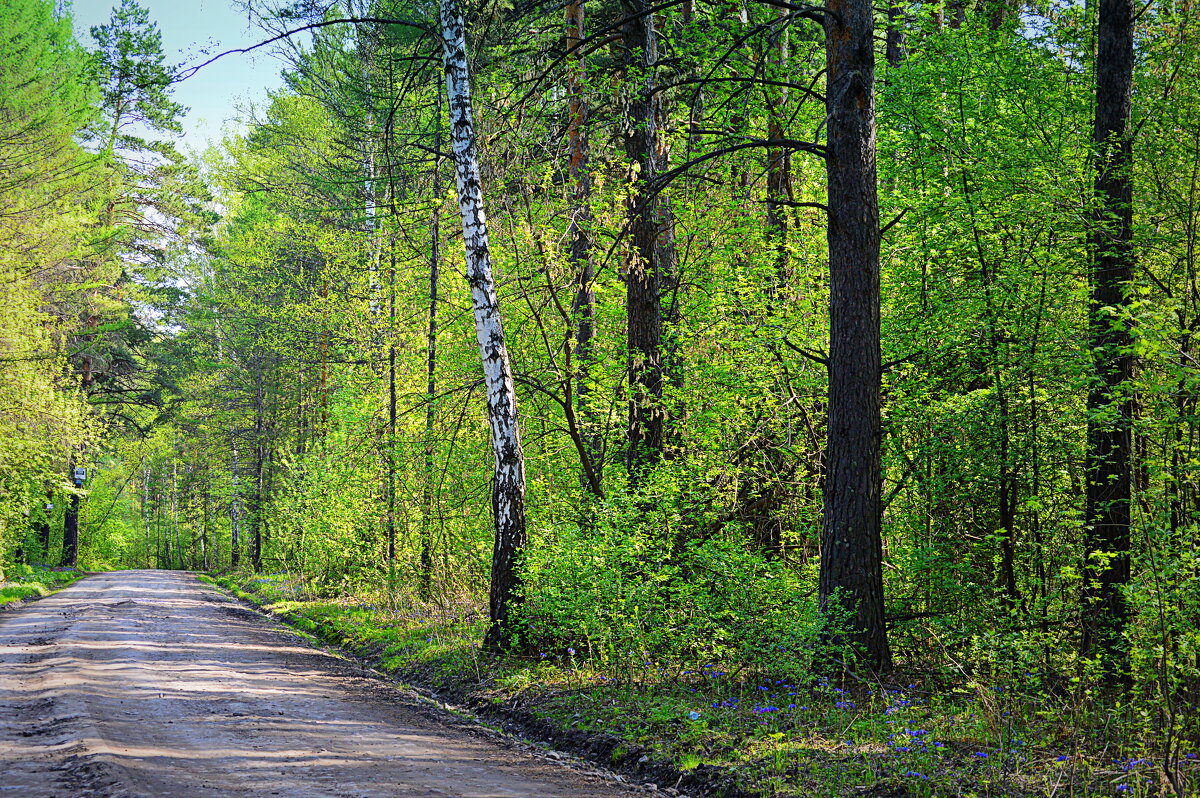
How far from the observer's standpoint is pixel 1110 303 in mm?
7773

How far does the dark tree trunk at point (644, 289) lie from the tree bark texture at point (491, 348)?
1.53 metres

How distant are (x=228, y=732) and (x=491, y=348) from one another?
5.05 m

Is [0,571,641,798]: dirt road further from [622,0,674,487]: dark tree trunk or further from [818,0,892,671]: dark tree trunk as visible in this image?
[622,0,674,487]: dark tree trunk

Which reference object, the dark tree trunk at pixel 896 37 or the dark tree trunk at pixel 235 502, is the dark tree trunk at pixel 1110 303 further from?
the dark tree trunk at pixel 235 502

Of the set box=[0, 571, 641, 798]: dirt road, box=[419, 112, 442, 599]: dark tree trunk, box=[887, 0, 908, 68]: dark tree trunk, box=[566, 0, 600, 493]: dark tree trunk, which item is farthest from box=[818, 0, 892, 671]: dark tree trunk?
box=[419, 112, 442, 599]: dark tree trunk

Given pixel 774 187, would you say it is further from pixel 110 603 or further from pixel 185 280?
pixel 185 280

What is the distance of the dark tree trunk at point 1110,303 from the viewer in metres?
7.47

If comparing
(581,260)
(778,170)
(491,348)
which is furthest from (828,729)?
(778,170)

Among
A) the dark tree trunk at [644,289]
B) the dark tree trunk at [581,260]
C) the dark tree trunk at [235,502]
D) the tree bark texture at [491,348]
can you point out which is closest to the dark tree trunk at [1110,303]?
the dark tree trunk at [644,289]

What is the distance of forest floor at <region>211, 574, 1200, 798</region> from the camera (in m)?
5.05

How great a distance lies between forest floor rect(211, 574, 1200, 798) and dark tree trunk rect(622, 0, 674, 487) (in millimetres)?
2935

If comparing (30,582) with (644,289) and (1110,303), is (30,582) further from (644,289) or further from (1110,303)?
(1110,303)

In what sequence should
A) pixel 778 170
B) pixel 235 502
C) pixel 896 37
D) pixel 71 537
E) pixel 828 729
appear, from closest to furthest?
1. pixel 828 729
2. pixel 778 170
3. pixel 896 37
4. pixel 71 537
5. pixel 235 502

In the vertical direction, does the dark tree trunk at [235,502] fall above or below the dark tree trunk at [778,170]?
below
